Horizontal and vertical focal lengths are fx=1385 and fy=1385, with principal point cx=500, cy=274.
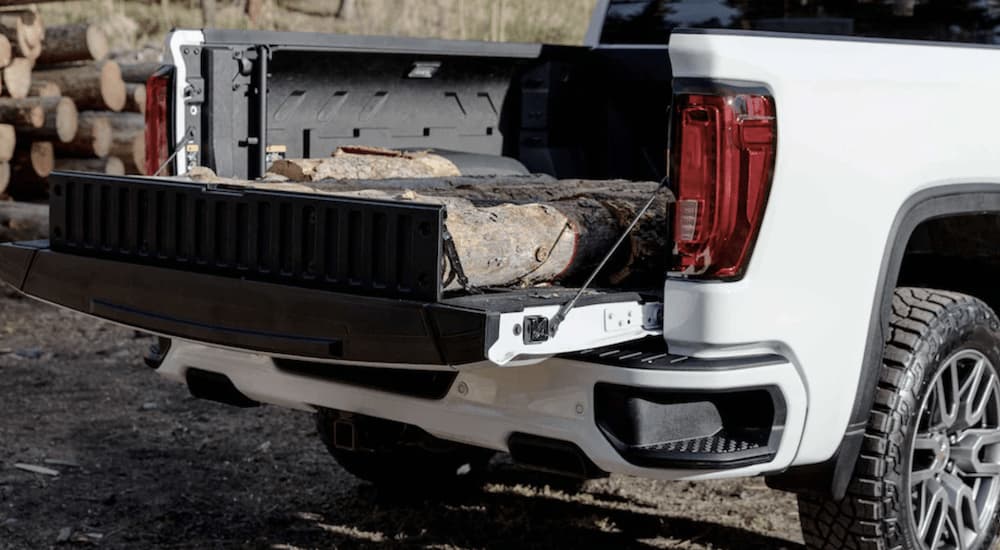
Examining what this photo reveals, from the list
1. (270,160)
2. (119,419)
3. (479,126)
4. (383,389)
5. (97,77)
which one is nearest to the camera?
(383,389)

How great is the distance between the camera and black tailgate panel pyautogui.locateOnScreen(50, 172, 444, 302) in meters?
3.24

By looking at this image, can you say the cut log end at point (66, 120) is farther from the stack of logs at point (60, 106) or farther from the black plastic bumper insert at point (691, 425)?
the black plastic bumper insert at point (691, 425)

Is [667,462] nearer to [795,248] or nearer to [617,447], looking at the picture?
[617,447]

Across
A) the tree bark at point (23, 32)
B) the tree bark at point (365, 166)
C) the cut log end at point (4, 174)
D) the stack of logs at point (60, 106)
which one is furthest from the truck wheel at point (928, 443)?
the tree bark at point (23, 32)

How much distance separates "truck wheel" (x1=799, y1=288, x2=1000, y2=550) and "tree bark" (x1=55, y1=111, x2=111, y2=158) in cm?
737

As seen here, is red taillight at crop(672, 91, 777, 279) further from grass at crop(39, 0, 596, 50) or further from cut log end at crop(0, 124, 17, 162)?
grass at crop(39, 0, 596, 50)

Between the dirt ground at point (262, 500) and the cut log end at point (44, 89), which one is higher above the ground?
the cut log end at point (44, 89)

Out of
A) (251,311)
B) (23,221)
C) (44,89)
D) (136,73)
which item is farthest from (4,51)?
(251,311)

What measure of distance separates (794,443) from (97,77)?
784 centimetres

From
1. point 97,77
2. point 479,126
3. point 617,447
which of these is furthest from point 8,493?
point 97,77

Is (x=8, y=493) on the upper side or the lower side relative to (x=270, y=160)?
lower

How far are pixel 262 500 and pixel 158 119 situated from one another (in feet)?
5.67

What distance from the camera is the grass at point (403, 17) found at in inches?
784

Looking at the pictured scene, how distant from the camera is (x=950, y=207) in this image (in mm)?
3898
